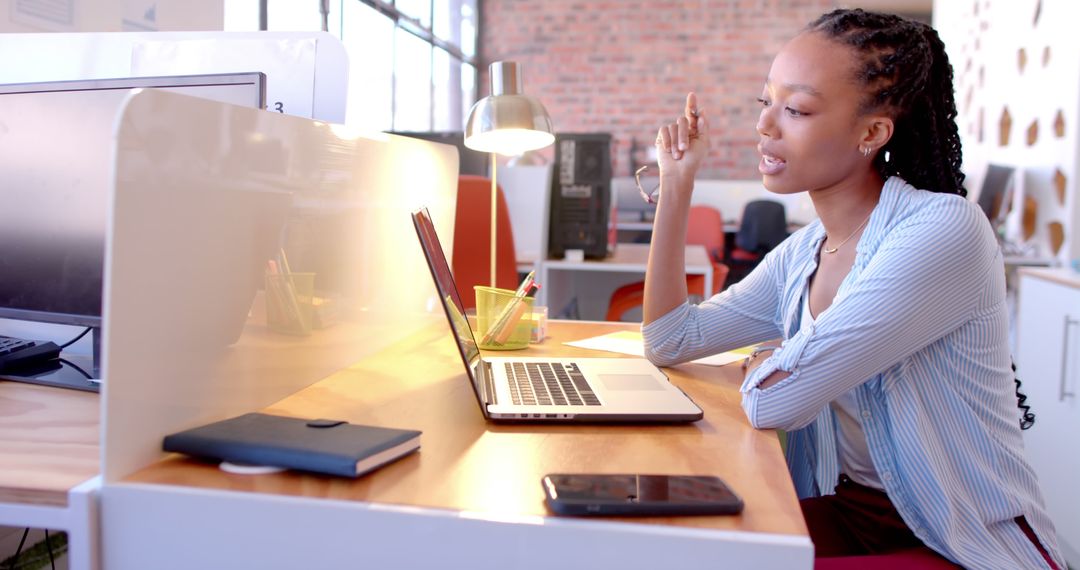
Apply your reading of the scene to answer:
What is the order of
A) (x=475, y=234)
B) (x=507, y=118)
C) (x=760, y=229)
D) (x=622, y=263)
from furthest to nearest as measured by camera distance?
(x=760, y=229) → (x=622, y=263) → (x=475, y=234) → (x=507, y=118)

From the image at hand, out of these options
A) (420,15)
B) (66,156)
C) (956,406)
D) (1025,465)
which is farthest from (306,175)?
(420,15)

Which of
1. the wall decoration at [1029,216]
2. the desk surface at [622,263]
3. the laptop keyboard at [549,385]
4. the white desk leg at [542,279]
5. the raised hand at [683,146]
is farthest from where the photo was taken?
the wall decoration at [1029,216]

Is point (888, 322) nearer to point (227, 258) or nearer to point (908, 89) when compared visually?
point (908, 89)

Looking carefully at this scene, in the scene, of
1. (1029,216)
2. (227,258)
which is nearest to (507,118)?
(227,258)

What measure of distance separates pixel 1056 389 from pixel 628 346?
5.41 feet

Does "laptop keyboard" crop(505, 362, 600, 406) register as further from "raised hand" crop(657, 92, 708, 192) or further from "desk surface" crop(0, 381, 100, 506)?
"desk surface" crop(0, 381, 100, 506)

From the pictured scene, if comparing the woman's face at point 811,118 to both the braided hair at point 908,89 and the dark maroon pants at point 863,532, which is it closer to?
the braided hair at point 908,89

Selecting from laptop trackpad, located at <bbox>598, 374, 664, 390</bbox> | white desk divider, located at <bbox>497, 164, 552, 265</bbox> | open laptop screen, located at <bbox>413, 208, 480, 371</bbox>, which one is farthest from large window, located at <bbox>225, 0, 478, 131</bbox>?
laptop trackpad, located at <bbox>598, 374, 664, 390</bbox>

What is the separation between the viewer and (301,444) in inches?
30.1

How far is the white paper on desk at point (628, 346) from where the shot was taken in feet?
4.71

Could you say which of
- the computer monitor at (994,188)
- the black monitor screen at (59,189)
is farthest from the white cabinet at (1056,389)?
the black monitor screen at (59,189)

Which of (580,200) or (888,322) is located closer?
(888,322)

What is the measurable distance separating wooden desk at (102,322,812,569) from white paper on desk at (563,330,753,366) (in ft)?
1.83

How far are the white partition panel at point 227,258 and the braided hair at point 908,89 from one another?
26.3 inches
